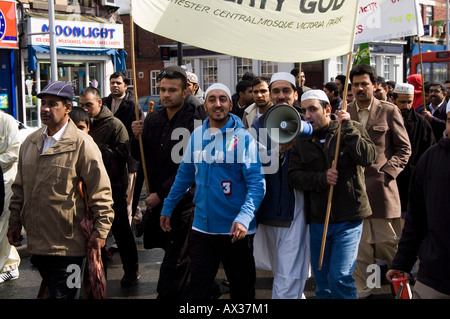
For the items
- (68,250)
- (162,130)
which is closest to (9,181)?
(162,130)

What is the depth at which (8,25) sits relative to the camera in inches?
666

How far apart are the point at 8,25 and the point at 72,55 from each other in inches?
105

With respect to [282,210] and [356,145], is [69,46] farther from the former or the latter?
[356,145]

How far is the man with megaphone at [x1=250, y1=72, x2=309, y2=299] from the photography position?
449 cm

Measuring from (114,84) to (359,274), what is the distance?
4015 mm

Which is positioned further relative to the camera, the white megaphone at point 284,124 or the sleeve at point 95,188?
the white megaphone at point 284,124

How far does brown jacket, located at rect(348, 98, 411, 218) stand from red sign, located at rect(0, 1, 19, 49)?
1381 centimetres

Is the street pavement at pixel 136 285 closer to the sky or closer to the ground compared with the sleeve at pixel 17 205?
closer to the ground

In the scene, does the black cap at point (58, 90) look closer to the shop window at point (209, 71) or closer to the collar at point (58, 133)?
the collar at point (58, 133)

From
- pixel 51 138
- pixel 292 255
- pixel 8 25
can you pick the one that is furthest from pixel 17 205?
pixel 8 25

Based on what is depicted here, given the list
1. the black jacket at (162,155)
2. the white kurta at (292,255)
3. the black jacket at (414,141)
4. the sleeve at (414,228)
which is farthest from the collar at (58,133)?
the black jacket at (414,141)

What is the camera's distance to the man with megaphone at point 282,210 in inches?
177

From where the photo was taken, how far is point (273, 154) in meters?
4.62
